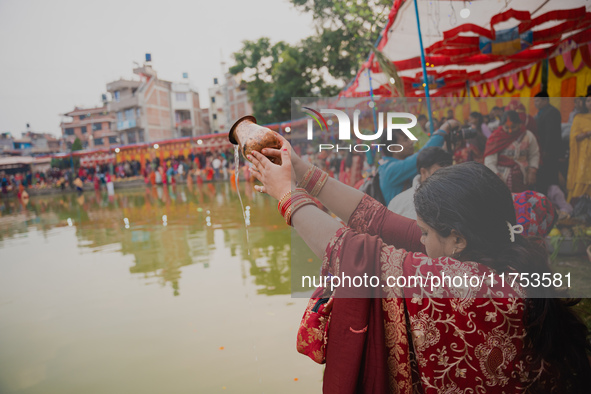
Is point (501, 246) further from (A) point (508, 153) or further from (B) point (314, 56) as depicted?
(B) point (314, 56)

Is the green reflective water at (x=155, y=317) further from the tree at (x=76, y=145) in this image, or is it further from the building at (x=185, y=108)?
the tree at (x=76, y=145)

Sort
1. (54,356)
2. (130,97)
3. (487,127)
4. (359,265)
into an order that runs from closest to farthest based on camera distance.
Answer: (359,265) → (487,127) → (54,356) → (130,97)

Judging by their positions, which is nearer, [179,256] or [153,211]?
[179,256]

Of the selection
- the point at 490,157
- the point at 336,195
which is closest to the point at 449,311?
the point at 336,195

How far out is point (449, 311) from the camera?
2.89 ft

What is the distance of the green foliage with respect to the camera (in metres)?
15.0

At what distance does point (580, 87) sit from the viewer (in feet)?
16.6

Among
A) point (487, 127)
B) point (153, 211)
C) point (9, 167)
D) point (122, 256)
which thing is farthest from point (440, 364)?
point (9, 167)

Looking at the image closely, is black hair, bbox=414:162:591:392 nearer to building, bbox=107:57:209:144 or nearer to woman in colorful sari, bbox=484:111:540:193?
woman in colorful sari, bbox=484:111:540:193

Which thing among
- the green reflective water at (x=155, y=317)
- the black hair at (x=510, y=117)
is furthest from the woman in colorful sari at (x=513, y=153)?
the green reflective water at (x=155, y=317)

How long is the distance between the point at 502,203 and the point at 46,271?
5.61m

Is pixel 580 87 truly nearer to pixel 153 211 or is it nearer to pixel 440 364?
pixel 440 364

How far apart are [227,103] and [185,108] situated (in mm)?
4837

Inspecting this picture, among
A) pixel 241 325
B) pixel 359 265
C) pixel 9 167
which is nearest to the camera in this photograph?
pixel 359 265
